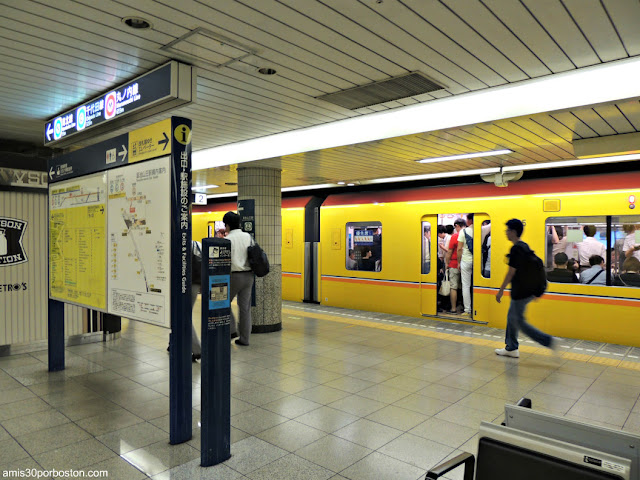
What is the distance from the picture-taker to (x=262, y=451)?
3.53 metres

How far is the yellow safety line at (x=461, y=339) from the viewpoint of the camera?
20.2ft

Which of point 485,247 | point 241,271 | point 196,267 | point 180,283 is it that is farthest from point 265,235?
point 180,283

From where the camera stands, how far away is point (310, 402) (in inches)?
181

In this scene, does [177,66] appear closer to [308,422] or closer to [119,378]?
[308,422]

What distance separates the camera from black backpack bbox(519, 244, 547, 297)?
569cm

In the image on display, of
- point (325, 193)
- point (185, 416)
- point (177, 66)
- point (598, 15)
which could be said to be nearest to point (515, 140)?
point (598, 15)

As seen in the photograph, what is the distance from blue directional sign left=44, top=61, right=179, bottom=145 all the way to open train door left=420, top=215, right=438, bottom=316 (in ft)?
21.8

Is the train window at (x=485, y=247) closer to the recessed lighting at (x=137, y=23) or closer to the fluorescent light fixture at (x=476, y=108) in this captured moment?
the fluorescent light fixture at (x=476, y=108)

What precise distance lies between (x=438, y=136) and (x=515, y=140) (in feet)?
3.78

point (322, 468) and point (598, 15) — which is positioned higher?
point (598, 15)

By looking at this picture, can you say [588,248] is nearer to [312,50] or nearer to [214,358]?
[312,50]

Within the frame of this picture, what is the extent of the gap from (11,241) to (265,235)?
3708mm

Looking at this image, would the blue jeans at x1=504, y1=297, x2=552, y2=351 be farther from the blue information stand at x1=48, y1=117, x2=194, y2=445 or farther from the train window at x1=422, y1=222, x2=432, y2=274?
the blue information stand at x1=48, y1=117, x2=194, y2=445

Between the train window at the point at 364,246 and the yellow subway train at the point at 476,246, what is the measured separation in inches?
0.9
